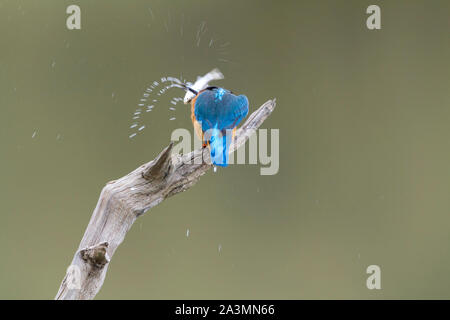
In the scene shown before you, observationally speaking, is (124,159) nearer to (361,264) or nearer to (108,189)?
(361,264)

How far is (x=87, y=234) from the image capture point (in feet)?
4.31

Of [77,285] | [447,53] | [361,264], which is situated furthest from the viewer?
[447,53]

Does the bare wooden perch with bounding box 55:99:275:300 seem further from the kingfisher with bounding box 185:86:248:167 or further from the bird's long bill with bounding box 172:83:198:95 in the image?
the bird's long bill with bounding box 172:83:198:95

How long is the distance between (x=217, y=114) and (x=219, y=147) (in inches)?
5.7

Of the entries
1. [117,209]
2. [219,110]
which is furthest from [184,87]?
[117,209]

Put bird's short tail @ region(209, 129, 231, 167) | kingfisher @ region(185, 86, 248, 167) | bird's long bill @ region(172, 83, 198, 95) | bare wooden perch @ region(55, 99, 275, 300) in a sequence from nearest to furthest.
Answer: bare wooden perch @ region(55, 99, 275, 300) < bird's short tail @ region(209, 129, 231, 167) < kingfisher @ region(185, 86, 248, 167) < bird's long bill @ region(172, 83, 198, 95)

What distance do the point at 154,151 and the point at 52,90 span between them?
65 centimetres

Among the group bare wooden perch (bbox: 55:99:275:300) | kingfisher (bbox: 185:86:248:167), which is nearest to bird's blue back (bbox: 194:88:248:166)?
kingfisher (bbox: 185:86:248:167)

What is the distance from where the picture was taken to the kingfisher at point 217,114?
1.75m

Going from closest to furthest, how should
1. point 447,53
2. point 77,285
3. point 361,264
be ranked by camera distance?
1. point 77,285
2. point 361,264
3. point 447,53

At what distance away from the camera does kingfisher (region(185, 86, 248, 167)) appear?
175 centimetres

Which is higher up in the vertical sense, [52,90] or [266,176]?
[52,90]

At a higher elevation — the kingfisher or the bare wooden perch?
the kingfisher

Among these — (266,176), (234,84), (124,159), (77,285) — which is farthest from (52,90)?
(77,285)
